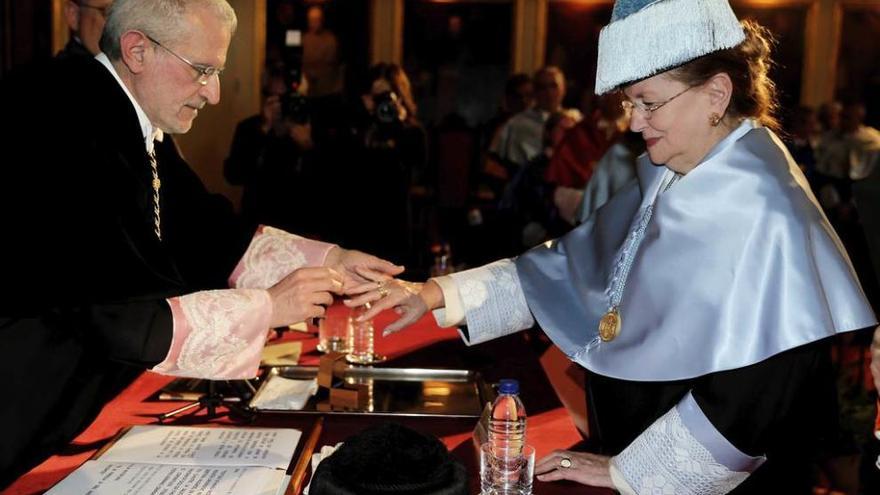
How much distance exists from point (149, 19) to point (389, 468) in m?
1.27

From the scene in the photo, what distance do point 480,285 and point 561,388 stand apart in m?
0.35

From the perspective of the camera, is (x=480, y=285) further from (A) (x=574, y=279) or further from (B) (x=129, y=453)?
(B) (x=129, y=453)

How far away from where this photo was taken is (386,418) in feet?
7.18

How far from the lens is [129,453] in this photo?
190 cm

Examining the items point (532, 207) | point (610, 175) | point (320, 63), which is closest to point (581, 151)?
point (532, 207)

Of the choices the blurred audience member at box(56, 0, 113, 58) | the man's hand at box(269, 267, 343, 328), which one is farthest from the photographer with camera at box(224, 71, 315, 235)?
the man's hand at box(269, 267, 343, 328)

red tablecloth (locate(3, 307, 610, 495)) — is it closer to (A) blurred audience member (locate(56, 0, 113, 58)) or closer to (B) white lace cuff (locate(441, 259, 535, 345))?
(B) white lace cuff (locate(441, 259, 535, 345))

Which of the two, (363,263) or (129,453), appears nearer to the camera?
(129,453)

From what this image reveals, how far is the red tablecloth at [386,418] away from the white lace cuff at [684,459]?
0.10m

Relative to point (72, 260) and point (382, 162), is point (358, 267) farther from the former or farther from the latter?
point (382, 162)

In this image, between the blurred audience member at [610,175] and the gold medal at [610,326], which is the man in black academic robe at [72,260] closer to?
the gold medal at [610,326]

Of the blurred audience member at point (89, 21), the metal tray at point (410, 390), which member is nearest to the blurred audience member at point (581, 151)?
→ the blurred audience member at point (89, 21)

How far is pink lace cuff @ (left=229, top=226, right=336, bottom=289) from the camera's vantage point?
285cm

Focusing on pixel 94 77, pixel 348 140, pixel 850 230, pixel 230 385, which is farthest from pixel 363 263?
pixel 850 230
